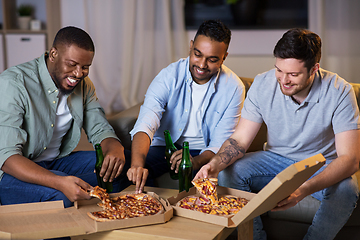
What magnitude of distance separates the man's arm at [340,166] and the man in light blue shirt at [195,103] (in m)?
0.59

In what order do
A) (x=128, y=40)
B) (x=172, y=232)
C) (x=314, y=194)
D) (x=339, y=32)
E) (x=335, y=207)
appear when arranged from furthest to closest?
(x=128, y=40) < (x=339, y=32) < (x=314, y=194) < (x=335, y=207) < (x=172, y=232)

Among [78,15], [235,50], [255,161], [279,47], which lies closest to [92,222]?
[255,161]

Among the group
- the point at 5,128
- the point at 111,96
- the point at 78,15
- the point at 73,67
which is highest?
the point at 78,15

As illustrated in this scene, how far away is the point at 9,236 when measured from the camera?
121cm

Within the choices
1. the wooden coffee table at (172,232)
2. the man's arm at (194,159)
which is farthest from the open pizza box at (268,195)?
the man's arm at (194,159)

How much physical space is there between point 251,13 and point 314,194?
293cm

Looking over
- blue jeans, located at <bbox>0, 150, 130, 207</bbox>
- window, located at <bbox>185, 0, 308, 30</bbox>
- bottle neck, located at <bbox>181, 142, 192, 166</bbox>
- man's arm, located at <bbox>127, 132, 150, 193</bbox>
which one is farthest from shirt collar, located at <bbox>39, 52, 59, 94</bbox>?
window, located at <bbox>185, 0, 308, 30</bbox>

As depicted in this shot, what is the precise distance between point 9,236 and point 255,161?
3.87ft

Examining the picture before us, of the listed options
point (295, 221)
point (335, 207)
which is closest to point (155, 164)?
point (295, 221)

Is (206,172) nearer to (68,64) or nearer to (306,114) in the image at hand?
(306,114)

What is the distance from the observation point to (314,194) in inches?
69.9

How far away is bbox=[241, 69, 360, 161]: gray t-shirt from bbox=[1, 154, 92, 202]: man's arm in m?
0.91

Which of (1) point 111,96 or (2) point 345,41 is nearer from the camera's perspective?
(2) point 345,41

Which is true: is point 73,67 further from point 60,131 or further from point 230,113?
point 230,113
